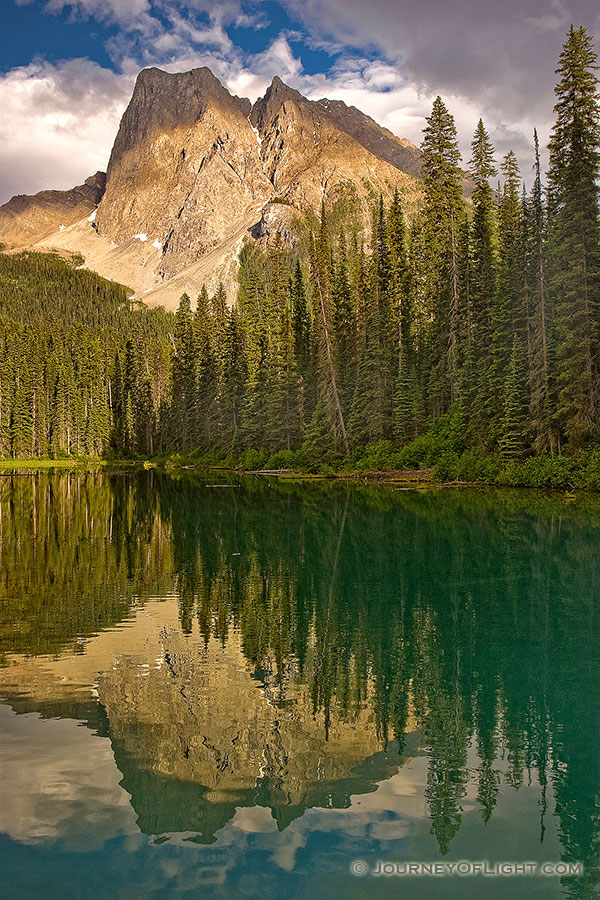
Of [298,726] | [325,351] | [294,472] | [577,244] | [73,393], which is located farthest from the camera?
[73,393]

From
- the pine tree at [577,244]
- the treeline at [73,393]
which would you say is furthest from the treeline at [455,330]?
the treeline at [73,393]

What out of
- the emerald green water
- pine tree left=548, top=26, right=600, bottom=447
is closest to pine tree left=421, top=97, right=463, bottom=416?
pine tree left=548, top=26, right=600, bottom=447

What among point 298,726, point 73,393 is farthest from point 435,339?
point 73,393

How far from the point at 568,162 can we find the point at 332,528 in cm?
2598

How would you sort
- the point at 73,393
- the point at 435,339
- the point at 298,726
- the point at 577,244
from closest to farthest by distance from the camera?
the point at 298,726, the point at 577,244, the point at 435,339, the point at 73,393

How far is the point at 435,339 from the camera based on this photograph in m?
57.2

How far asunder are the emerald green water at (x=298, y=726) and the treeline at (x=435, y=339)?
22.9m

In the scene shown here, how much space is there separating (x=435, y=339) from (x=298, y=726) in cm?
5154

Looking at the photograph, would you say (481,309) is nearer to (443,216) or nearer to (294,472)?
(443,216)

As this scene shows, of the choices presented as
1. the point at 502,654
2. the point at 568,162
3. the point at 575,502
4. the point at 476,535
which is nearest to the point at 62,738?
the point at 502,654

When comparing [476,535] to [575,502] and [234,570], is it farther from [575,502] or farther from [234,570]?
[575,502]

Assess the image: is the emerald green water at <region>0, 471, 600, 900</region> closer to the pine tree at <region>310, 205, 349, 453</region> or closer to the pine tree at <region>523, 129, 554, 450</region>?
the pine tree at <region>523, 129, 554, 450</region>

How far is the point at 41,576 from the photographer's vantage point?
17.6m

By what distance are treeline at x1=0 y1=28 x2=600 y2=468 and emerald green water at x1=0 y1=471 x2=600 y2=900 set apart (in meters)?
22.9
